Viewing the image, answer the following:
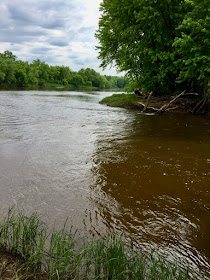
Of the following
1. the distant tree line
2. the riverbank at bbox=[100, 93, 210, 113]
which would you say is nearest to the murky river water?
the riverbank at bbox=[100, 93, 210, 113]

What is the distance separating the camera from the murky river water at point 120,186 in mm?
3744

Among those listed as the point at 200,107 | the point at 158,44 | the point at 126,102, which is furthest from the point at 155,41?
the point at 200,107

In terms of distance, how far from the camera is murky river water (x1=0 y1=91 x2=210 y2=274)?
374 centimetres

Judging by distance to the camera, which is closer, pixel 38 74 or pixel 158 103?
pixel 158 103

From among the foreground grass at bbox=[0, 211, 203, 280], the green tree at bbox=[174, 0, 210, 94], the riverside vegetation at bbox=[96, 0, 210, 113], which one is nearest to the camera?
the foreground grass at bbox=[0, 211, 203, 280]

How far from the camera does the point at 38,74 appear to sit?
106688mm

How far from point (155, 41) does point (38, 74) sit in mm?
96602

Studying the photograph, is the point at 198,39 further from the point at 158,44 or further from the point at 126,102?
the point at 126,102

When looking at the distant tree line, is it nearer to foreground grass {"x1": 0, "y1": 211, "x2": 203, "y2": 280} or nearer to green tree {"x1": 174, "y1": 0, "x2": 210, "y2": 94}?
green tree {"x1": 174, "y1": 0, "x2": 210, "y2": 94}

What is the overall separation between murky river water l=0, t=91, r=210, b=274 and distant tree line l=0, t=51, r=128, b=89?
7301 centimetres

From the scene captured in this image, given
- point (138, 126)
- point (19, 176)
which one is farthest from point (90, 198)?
point (138, 126)

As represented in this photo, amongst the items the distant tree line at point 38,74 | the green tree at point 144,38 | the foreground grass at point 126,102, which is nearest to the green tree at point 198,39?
the green tree at point 144,38

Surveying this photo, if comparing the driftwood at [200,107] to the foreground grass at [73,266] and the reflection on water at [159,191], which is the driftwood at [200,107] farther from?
the foreground grass at [73,266]

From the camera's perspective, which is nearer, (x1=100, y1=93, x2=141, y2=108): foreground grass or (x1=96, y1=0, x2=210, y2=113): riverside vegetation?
(x1=96, y1=0, x2=210, y2=113): riverside vegetation
